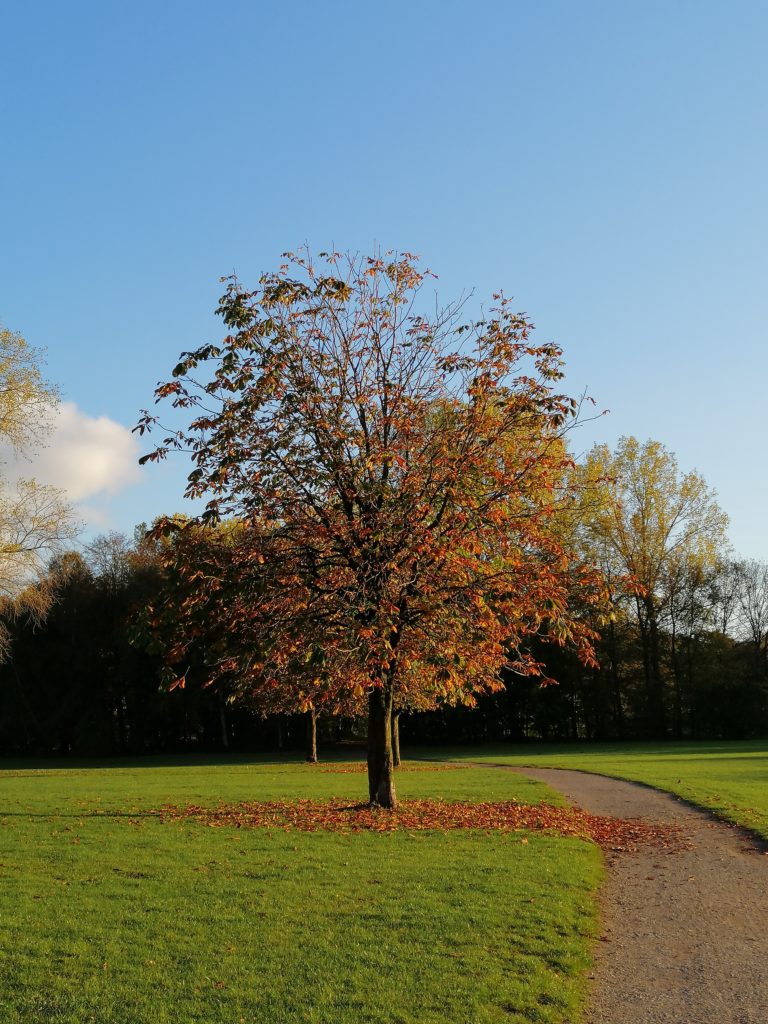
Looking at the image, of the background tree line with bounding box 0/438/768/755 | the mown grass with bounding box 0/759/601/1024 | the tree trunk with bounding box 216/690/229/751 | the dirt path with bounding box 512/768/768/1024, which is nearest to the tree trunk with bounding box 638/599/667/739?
the background tree line with bounding box 0/438/768/755

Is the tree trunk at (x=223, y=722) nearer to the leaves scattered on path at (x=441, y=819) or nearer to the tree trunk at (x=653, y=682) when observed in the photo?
the tree trunk at (x=653, y=682)

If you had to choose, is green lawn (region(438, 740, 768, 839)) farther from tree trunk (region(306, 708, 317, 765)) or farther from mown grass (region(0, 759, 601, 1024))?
tree trunk (region(306, 708, 317, 765))

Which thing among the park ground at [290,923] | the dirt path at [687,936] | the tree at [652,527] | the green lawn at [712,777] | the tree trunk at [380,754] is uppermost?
the tree at [652,527]

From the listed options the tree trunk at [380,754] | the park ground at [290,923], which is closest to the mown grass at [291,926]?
the park ground at [290,923]

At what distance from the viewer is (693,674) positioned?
5856cm

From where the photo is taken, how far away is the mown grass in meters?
5.81

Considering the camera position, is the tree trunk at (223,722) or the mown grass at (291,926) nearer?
the mown grass at (291,926)

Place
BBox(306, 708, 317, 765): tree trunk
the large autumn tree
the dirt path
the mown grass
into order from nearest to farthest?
the mown grass < the dirt path < the large autumn tree < BBox(306, 708, 317, 765): tree trunk

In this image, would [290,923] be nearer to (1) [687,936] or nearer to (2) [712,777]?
(1) [687,936]

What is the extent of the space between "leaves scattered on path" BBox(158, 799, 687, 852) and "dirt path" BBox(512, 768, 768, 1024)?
1115mm

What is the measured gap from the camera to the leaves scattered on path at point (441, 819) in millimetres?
14008

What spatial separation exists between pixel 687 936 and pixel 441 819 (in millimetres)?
7777

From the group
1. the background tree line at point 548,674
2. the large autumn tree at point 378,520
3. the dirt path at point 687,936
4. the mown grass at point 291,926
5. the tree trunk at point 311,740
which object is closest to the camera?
the mown grass at point 291,926

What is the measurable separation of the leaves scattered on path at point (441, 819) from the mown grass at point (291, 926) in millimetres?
971
